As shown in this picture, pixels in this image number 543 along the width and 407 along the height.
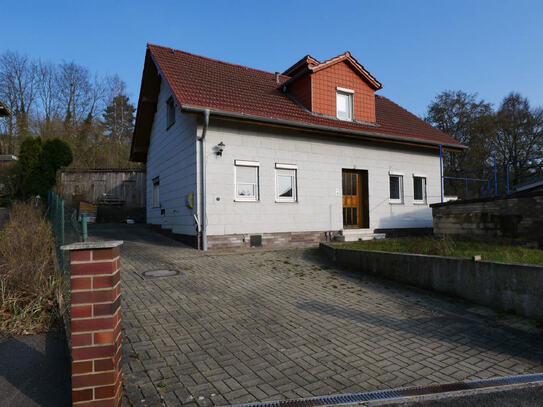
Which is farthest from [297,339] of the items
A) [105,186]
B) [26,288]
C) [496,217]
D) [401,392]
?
[105,186]

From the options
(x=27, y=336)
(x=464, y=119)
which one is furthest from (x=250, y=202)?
(x=464, y=119)

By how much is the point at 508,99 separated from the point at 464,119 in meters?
4.45

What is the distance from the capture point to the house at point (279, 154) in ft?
32.1

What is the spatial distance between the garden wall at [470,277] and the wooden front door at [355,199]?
5.02 meters

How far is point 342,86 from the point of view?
41.7 ft

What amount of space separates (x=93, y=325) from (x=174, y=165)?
1006 centimetres

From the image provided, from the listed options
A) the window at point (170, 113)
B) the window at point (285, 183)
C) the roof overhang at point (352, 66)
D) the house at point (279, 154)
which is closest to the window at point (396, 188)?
the house at point (279, 154)

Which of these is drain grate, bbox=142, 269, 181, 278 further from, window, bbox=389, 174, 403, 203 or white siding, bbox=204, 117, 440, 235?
window, bbox=389, 174, 403, 203

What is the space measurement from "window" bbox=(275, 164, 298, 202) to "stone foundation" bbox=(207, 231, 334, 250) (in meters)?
1.18

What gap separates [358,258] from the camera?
746 cm

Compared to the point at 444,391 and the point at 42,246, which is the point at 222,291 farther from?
the point at 444,391

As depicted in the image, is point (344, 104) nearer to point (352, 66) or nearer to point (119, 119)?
point (352, 66)

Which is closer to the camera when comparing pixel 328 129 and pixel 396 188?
pixel 328 129

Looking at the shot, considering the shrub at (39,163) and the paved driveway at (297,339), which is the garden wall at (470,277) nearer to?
the paved driveway at (297,339)
